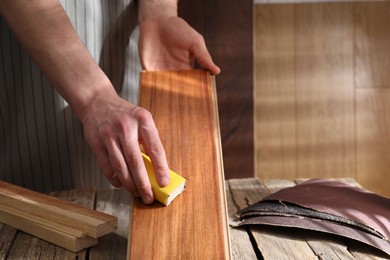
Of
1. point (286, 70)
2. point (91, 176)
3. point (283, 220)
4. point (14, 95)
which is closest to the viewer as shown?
point (283, 220)

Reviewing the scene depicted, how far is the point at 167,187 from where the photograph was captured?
1006 mm

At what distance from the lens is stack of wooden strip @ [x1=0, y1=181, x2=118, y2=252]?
1.07 metres

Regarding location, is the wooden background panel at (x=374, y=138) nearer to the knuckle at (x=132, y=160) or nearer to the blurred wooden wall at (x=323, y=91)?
the blurred wooden wall at (x=323, y=91)

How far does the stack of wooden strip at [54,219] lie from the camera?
1.07 metres

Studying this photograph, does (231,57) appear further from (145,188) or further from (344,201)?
(145,188)

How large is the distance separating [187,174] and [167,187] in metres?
0.08

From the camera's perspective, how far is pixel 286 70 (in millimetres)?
2617

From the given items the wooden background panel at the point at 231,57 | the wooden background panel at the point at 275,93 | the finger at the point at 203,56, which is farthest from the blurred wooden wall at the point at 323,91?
the finger at the point at 203,56

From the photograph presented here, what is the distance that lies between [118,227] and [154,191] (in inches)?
7.5

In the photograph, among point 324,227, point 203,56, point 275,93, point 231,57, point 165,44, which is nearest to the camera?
point 324,227

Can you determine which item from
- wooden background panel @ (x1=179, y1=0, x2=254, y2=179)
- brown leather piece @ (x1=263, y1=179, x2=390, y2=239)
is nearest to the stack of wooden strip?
brown leather piece @ (x1=263, y1=179, x2=390, y2=239)

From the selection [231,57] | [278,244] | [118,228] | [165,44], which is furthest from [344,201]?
[231,57]

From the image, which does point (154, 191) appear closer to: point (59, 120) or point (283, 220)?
point (283, 220)

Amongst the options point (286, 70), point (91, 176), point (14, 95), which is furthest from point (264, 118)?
point (14, 95)
